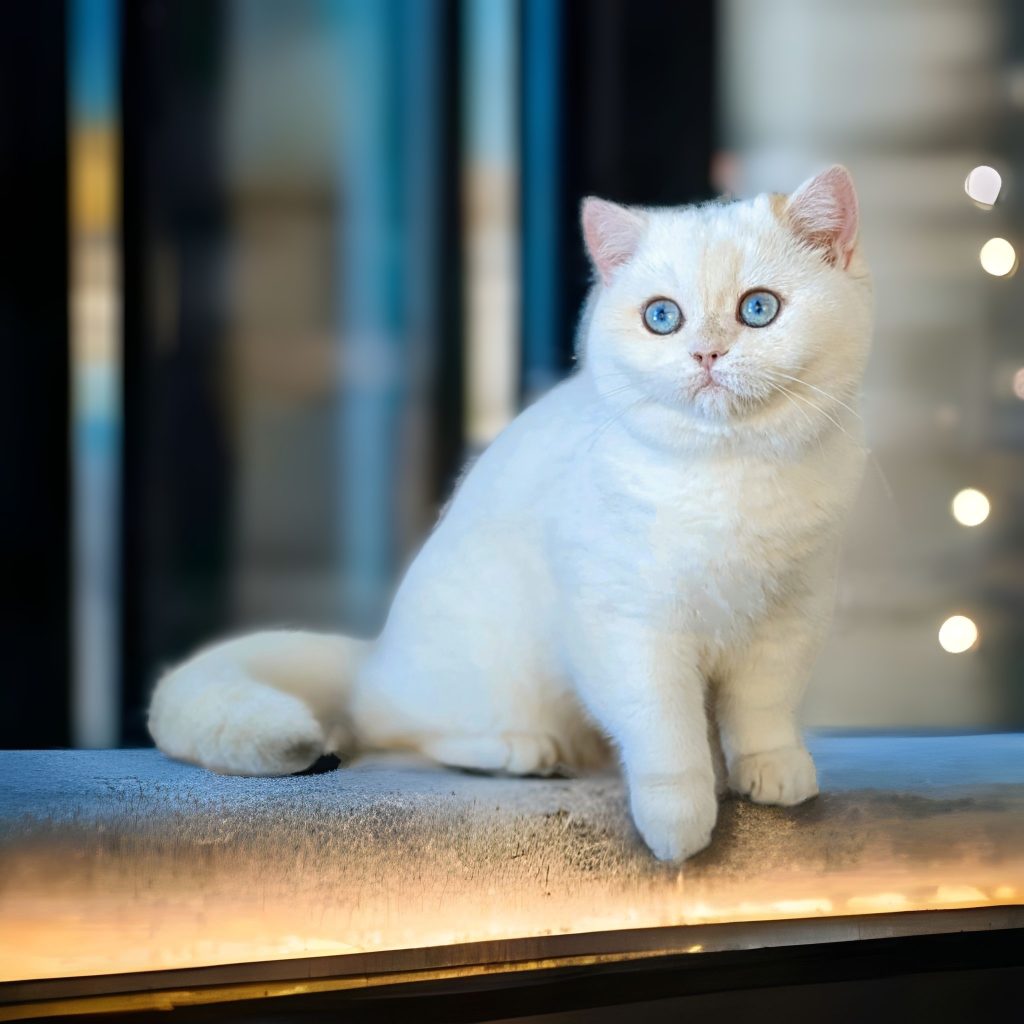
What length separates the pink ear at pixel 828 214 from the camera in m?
0.78

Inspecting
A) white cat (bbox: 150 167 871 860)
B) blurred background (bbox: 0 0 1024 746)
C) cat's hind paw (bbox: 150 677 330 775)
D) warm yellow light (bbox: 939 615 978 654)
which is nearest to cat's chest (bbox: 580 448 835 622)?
white cat (bbox: 150 167 871 860)

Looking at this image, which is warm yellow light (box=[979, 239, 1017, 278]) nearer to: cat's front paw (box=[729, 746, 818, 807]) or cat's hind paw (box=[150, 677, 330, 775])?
cat's front paw (box=[729, 746, 818, 807])

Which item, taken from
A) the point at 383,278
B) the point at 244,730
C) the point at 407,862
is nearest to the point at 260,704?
the point at 244,730

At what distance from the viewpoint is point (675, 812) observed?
0.81 m

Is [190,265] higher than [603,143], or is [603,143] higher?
[603,143]

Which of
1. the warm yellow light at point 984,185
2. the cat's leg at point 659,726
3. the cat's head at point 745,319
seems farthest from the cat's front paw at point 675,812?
the warm yellow light at point 984,185

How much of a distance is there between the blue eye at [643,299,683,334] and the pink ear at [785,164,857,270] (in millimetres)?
98

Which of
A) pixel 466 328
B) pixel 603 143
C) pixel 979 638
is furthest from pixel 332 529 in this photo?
pixel 979 638

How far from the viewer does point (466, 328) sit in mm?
2043

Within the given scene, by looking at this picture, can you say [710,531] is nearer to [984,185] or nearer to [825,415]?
[825,415]

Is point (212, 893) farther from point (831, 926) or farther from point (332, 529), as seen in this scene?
point (332, 529)

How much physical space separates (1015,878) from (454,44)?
1588 mm

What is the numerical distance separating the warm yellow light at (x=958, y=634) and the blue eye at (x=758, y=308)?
135 cm

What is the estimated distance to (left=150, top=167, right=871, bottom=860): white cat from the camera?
784mm
